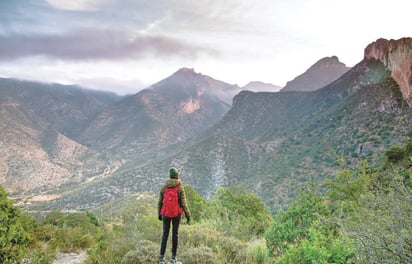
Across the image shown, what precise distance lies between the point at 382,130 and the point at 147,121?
169m

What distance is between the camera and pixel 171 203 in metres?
7.52

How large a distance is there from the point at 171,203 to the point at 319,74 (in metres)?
178

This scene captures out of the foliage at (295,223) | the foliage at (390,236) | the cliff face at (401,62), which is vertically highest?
the cliff face at (401,62)

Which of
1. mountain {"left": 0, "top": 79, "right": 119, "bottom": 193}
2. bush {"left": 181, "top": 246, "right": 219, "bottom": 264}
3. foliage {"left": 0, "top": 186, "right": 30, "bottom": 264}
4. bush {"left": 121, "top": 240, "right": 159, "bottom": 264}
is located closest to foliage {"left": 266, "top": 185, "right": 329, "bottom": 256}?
bush {"left": 181, "top": 246, "right": 219, "bottom": 264}

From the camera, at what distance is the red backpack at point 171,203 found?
746 centimetres

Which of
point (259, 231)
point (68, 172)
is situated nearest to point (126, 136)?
point (68, 172)

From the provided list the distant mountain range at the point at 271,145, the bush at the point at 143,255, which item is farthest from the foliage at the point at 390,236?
the bush at the point at 143,255

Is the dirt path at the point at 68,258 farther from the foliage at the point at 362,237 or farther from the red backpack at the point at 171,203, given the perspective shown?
the foliage at the point at 362,237

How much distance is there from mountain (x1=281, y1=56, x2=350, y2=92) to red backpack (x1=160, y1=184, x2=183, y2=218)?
540 feet

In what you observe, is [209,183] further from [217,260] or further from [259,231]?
[217,260]

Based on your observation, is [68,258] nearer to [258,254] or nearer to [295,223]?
[258,254]

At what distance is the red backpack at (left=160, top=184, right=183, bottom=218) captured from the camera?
7461mm

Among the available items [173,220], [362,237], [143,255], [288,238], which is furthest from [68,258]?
[362,237]

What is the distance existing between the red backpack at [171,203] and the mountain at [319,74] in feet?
540
